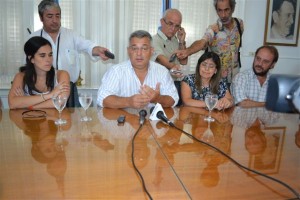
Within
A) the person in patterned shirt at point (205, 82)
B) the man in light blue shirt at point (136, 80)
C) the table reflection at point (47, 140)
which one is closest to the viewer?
the table reflection at point (47, 140)

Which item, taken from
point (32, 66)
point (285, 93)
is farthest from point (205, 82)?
point (285, 93)

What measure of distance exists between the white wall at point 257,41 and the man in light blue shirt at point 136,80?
2.26 meters

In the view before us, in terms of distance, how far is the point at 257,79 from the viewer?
9.28 ft

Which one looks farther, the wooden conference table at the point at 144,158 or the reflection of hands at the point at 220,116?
the reflection of hands at the point at 220,116

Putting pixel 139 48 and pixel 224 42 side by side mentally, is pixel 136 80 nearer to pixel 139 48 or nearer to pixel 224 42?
pixel 139 48

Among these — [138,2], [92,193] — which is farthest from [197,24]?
[92,193]

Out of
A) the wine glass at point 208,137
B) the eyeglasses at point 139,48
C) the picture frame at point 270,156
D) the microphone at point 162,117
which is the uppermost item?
the eyeglasses at point 139,48

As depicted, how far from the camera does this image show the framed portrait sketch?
13.7 feet

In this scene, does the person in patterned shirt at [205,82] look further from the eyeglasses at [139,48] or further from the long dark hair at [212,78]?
the eyeglasses at [139,48]

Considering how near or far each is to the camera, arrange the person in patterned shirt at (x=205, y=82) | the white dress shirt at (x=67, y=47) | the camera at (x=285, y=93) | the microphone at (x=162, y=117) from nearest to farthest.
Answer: the camera at (x=285, y=93) < the microphone at (x=162, y=117) < the person in patterned shirt at (x=205, y=82) < the white dress shirt at (x=67, y=47)

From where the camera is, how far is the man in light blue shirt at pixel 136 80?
213cm

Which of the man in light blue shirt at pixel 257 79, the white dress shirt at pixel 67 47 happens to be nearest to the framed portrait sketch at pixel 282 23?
the man in light blue shirt at pixel 257 79

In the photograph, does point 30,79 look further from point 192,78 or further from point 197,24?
point 197,24

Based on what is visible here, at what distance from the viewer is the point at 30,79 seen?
2.25 metres
